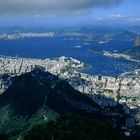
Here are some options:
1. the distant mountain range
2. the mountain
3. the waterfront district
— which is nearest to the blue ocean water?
the waterfront district

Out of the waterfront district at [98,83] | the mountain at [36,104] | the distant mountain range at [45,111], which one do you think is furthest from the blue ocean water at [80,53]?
the distant mountain range at [45,111]

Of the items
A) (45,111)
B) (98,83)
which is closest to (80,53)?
(98,83)

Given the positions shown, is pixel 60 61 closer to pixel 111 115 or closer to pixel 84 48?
pixel 84 48

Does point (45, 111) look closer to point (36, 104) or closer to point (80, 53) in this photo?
point (36, 104)

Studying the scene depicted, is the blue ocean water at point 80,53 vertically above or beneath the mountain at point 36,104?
beneath

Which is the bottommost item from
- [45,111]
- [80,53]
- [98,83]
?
[80,53]

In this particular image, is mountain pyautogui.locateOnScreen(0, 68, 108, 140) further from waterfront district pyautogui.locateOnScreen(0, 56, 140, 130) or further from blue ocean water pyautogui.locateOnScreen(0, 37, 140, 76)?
blue ocean water pyautogui.locateOnScreen(0, 37, 140, 76)

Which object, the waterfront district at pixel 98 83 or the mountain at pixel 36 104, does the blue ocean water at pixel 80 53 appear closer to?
the waterfront district at pixel 98 83

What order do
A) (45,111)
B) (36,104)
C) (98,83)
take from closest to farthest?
1. (45,111)
2. (36,104)
3. (98,83)

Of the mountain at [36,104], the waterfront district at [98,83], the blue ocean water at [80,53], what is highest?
the mountain at [36,104]

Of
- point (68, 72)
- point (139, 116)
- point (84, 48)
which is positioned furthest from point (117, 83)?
point (84, 48)

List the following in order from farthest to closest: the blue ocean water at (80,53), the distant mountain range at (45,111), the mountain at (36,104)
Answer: the blue ocean water at (80,53)
the mountain at (36,104)
the distant mountain range at (45,111)
